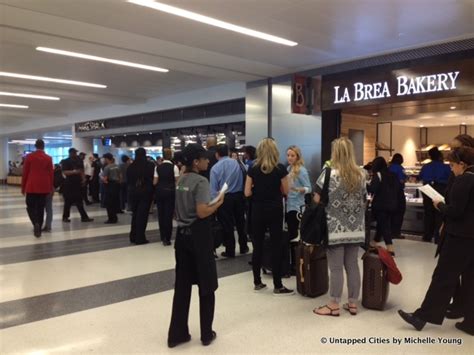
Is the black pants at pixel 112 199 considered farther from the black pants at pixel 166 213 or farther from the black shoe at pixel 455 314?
the black shoe at pixel 455 314

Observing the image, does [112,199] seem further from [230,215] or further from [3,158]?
[3,158]

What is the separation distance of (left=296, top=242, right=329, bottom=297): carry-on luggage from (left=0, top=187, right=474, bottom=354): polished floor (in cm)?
9

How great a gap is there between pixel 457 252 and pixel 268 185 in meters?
1.61

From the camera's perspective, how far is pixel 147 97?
40.3 ft

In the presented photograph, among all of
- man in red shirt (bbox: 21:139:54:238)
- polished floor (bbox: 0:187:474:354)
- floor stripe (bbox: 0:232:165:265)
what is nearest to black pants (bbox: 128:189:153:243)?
floor stripe (bbox: 0:232:165:265)

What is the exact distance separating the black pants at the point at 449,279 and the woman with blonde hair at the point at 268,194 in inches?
52.3

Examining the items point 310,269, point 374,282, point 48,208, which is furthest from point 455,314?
point 48,208

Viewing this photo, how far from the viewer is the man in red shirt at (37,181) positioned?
696 centimetres

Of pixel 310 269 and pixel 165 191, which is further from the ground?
pixel 165 191

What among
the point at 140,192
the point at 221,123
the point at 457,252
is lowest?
the point at 457,252

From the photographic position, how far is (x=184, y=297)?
285 centimetres

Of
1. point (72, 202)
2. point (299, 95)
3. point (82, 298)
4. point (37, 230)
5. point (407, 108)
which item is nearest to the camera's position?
point (82, 298)

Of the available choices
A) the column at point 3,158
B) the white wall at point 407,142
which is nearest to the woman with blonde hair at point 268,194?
the white wall at point 407,142

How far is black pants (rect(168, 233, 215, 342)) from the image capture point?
9.25 feet
